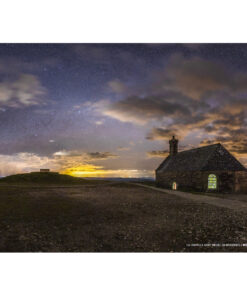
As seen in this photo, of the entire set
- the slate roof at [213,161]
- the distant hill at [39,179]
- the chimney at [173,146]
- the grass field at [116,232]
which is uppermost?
the chimney at [173,146]

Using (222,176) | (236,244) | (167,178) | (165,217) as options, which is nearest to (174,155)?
(167,178)

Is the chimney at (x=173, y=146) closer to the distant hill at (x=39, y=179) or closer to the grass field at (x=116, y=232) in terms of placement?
the distant hill at (x=39, y=179)

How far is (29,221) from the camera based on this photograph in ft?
26.5

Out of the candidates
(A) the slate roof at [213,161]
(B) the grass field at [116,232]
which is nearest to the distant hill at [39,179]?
(A) the slate roof at [213,161]

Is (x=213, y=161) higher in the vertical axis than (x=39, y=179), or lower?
higher

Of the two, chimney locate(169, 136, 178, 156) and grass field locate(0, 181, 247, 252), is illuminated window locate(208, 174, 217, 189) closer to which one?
grass field locate(0, 181, 247, 252)

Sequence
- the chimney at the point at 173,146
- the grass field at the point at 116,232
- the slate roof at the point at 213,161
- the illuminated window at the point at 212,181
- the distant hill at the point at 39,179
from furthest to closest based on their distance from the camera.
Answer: the distant hill at the point at 39,179 → the chimney at the point at 173,146 → the slate roof at the point at 213,161 → the illuminated window at the point at 212,181 → the grass field at the point at 116,232

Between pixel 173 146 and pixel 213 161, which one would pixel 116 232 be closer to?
pixel 213 161

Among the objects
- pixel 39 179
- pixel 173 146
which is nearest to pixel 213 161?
pixel 173 146

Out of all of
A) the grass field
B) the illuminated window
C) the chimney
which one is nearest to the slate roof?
the illuminated window

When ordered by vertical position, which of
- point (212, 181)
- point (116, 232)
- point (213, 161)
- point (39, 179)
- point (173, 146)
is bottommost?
point (39, 179)

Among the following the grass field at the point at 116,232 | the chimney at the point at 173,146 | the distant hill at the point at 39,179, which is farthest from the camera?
the distant hill at the point at 39,179

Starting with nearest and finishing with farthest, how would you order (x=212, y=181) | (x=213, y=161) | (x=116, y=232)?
(x=116, y=232) → (x=212, y=181) → (x=213, y=161)

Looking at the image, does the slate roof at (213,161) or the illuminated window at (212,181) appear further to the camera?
the slate roof at (213,161)
